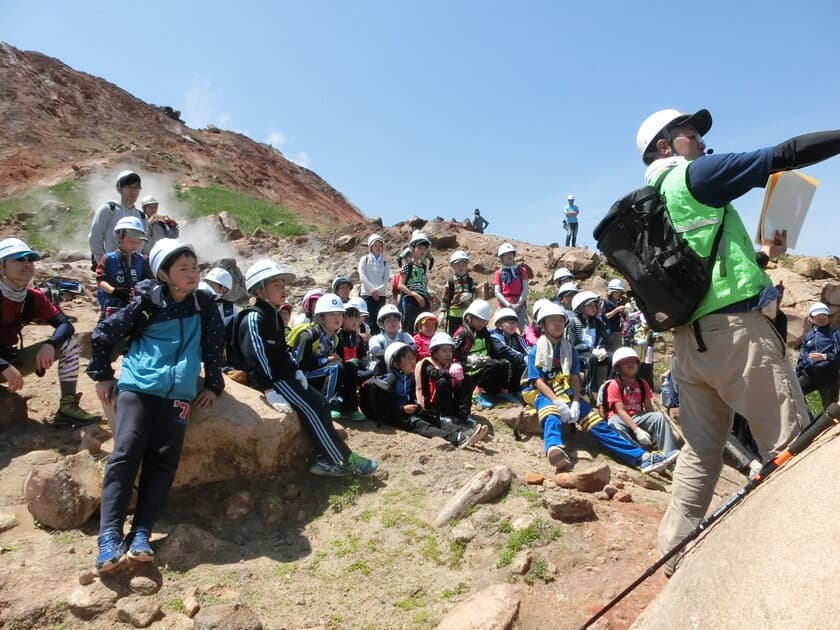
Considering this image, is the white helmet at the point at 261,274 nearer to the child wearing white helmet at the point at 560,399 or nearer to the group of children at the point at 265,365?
the group of children at the point at 265,365

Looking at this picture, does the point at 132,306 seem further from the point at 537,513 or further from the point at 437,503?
the point at 537,513

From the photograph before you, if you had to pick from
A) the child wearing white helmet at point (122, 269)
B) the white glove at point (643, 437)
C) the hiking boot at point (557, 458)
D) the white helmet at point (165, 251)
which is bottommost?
the white glove at point (643, 437)

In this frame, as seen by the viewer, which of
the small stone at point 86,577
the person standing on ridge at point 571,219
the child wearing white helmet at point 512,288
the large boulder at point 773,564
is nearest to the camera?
the large boulder at point 773,564

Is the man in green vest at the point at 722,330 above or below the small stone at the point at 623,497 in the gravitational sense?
above

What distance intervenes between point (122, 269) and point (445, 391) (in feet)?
11.1

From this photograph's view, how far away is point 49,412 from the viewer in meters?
5.49

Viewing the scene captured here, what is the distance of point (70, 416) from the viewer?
5238 millimetres

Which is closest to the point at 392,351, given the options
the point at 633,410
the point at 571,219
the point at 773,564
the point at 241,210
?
the point at 633,410

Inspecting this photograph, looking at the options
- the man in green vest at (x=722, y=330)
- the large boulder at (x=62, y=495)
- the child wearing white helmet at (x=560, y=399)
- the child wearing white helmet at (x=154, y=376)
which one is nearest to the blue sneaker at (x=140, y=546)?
the child wearing white helmet at (x=154, y=376)

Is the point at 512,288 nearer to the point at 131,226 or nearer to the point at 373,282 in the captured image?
the point at 373,282

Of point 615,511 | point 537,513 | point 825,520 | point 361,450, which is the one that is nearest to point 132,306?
point 361,450

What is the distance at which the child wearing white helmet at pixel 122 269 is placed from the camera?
5.48m

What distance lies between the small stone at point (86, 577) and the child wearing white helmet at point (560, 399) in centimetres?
368

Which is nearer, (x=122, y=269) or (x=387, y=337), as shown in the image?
(x=122, y=269)
